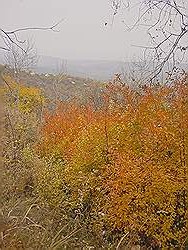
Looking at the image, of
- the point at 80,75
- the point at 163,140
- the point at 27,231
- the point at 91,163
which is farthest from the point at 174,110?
the point at 80,75

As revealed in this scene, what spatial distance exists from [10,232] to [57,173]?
12880 mm

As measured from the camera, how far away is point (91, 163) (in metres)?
18.5

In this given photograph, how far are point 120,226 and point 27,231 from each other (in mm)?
9502

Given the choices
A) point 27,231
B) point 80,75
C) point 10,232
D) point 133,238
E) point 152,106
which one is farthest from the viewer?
point 80,75

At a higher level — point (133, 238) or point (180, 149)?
point (180, 149)

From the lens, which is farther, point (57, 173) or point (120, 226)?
point (57, 173)

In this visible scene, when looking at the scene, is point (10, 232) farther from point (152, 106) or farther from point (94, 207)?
point (152, 106)

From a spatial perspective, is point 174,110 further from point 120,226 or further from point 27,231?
point 27,231

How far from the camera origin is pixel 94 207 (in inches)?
659

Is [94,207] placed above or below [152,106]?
below

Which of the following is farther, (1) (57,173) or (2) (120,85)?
(2) (120,85)

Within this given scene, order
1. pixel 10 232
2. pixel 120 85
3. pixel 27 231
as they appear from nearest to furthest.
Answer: pixel 10 232
pixel 27 231
pixel 120 85

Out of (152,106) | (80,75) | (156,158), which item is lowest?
(80,75)

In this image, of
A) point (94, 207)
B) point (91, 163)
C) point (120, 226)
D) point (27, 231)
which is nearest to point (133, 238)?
point (120, 226)
